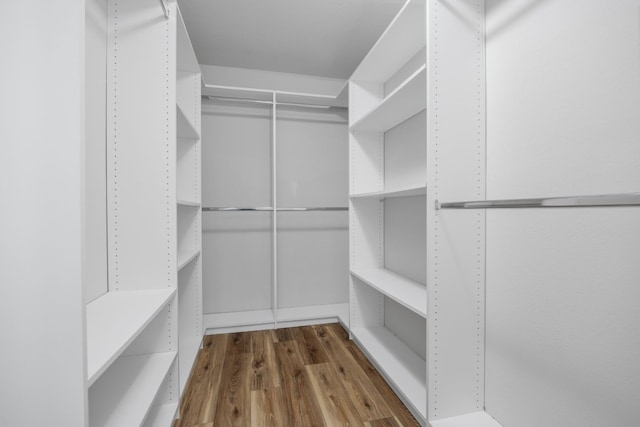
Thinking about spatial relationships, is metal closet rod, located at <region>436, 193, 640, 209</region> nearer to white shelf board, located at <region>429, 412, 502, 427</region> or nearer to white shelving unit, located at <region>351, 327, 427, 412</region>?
white shelf board, located at <region>429, 412, 502, 427</region>

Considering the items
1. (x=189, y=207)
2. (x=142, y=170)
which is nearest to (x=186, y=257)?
(x=189, y=207)

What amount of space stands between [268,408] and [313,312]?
113 cm

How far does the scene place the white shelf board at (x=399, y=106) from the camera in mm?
1318

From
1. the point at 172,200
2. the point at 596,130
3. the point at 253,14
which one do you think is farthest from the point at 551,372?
the point at 253,14

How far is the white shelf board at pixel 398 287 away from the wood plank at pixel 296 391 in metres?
0.68

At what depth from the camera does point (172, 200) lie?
50.4 inches

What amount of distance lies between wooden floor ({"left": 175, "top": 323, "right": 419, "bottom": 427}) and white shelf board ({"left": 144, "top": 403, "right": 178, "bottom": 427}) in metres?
0.07

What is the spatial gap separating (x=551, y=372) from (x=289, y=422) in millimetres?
1108

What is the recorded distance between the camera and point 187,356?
176 centimetres

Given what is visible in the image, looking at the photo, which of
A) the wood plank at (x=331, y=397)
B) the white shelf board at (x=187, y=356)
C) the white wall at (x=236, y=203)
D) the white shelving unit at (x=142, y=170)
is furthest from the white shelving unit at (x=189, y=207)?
the wood plank at (x=331, y=397)

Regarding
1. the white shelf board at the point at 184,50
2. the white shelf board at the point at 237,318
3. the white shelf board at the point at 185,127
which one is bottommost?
the white shelf board at the point at 237,318

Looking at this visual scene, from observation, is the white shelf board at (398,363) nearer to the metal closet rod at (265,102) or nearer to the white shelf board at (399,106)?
the white shelf board at (399,106)

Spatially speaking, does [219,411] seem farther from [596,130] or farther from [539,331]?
[596,130]

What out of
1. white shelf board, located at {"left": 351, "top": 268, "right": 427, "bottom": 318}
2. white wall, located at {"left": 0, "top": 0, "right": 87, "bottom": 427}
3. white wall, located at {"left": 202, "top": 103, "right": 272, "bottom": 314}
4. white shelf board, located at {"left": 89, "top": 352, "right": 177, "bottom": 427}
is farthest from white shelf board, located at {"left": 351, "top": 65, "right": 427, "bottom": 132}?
white shelf board, located at {"left": 89, "top": 352, "right": 177, "bottom": 427}
